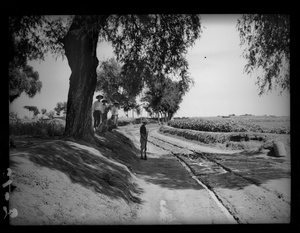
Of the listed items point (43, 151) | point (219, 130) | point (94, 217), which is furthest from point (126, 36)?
point (219, 130)

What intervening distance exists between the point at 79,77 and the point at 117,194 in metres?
5.19

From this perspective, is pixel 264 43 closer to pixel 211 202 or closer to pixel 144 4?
pixel 144 4

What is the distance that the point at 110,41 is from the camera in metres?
8.89

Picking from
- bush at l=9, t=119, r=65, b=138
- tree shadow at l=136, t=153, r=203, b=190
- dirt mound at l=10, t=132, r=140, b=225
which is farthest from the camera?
bush at l=9, t=119, r=65, b=138

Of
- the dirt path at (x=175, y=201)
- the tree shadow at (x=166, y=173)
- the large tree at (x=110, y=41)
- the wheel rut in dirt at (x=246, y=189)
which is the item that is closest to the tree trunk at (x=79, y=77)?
the large tree at (x=110, y=41)

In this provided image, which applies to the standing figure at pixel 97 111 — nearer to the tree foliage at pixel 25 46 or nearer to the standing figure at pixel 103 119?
the standing figure at pixel 103 119

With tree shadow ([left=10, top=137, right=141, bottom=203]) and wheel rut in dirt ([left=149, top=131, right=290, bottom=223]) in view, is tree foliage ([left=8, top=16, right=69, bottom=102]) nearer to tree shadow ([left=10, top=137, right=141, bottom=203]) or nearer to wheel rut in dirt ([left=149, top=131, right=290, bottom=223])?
tree shadow ([left=10, top=137, right=141, bottom=203])

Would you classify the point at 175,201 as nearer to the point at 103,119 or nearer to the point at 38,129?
the point at 38,129

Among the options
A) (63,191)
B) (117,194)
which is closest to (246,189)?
(117,194)

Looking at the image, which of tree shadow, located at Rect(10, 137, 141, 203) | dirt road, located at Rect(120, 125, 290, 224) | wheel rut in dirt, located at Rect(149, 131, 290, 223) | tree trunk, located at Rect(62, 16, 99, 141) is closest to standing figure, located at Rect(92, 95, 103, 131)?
tree trunk, located at Rect(62, 16, 99, 141)

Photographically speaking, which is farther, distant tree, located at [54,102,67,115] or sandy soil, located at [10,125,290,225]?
distant tree, located at [54,102,67,115]

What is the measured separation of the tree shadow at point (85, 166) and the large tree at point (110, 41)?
155 centimetres

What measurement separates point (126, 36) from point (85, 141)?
4.70 m

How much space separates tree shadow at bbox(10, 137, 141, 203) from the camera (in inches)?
241
